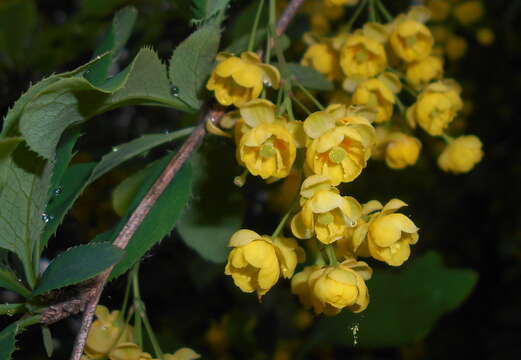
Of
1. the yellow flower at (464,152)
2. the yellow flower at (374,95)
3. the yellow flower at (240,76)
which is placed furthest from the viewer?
the yellow flower at (464,152)

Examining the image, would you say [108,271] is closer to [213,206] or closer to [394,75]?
[213,206]

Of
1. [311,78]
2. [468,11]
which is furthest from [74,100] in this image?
[468,11]

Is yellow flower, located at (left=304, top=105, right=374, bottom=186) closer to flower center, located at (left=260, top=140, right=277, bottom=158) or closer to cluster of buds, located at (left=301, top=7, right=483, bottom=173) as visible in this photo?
flower center, located at (left=260, top=140, right=277, bottom=158)

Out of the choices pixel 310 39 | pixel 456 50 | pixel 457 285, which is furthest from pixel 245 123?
pixel 456 50

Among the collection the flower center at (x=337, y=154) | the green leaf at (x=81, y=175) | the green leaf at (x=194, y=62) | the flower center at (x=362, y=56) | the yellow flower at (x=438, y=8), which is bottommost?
the yellow flower at (x=438, y=8)

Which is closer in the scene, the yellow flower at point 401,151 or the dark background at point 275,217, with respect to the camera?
the yellow flower at point 401,151

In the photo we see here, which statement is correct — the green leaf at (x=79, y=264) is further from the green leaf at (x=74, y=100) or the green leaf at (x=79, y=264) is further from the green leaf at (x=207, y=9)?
the green leaf at (x=207, y=9)

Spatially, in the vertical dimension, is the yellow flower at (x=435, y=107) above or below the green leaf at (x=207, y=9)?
below

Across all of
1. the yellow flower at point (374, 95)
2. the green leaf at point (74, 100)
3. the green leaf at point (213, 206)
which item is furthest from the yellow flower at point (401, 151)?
the green leaf at point (74, 100)
